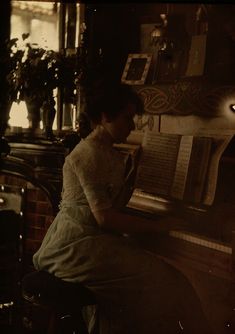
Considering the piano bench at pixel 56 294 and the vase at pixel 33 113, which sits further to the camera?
the vase at pixel 33 113

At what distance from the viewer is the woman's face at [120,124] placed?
7.70 feet

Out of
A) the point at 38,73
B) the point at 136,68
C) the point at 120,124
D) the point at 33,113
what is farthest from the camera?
the point at 33,113

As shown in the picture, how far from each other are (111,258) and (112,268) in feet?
0.16

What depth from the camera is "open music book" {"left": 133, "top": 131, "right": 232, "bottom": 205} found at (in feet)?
8.07

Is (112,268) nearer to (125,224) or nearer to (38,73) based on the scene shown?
(125,224)

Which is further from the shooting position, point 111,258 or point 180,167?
point 180,167

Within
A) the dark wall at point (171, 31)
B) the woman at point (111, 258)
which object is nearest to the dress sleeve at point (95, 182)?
the woman at point (111, 258)

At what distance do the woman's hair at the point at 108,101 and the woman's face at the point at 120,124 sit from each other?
2 centimetres

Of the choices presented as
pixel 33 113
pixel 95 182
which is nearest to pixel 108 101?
pixel 95 182

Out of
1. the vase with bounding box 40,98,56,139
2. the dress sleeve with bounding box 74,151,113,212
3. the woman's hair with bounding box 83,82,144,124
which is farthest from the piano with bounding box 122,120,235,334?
the vase with bounding box 40,98,56,139

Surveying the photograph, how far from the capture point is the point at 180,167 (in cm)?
257

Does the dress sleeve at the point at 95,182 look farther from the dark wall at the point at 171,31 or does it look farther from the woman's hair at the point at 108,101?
the dark wall at the point at 171,31

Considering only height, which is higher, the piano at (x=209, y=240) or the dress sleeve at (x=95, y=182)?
the dress sleeve at (x=95, y=182)

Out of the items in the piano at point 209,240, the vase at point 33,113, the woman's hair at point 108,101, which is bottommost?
the piano at point 209,240
